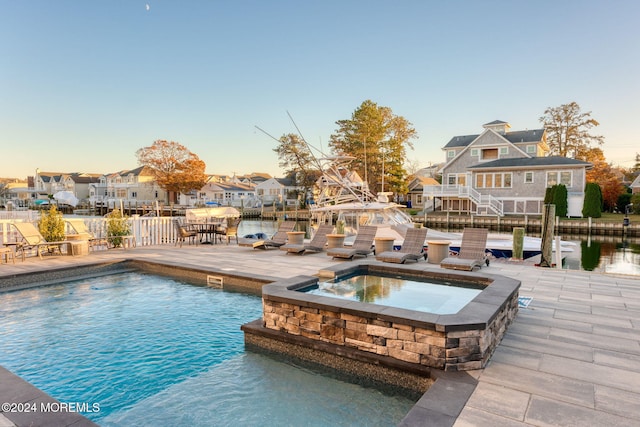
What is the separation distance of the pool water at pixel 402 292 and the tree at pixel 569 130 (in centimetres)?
4655

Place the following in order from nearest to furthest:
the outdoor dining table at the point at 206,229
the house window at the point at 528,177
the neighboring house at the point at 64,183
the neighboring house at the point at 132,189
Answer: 1. the outdoor dining table at the point at 206,229
2. the house window at the point at 528,177
3. the neighboring house at the point at 132,189
4. the neighboring house at the point at 64,183

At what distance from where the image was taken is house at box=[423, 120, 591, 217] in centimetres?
2980

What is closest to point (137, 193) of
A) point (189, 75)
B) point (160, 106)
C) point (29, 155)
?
point (29, 155)

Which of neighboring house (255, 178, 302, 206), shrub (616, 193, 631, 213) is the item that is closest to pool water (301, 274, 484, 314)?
shrub (616, 193, 631, 213)

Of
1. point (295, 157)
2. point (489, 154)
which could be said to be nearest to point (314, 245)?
point (489, 154)

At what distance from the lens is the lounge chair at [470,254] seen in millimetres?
7738

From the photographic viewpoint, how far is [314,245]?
36.3 ft

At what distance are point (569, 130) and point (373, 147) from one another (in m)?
25.4

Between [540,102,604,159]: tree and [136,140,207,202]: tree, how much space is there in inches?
1890

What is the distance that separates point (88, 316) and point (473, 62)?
20301 millimetres

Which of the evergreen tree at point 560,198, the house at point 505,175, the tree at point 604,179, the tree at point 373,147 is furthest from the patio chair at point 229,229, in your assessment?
the tree at point 604,179

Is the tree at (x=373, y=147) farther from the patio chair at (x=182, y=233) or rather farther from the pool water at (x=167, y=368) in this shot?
the pool water at (x=167, y=368)

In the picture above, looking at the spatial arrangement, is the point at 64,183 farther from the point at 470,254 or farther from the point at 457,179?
the point at 470,254

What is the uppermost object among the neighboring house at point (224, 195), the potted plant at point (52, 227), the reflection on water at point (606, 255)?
the neighboring house at point (224, 195)
